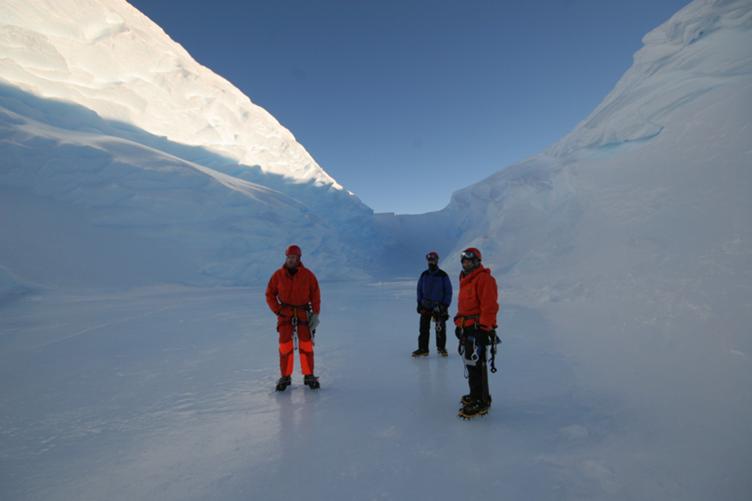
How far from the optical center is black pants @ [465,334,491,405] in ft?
11.9

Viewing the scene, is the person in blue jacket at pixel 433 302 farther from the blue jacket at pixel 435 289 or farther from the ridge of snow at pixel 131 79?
the ridge of snow at pixel 131 79

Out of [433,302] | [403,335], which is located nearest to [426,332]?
[433,302]

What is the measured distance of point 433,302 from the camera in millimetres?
6395

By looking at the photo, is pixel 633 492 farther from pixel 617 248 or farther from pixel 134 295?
pixel 134 295

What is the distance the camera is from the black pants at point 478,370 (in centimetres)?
364

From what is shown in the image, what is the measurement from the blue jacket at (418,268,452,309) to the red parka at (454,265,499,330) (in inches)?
95.9

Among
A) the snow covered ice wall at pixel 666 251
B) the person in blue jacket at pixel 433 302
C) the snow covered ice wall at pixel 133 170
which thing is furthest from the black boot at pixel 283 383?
the snow covered ice wall at pixel 133 170

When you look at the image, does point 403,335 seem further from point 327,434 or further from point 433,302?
point 327,434

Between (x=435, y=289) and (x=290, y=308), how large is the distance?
271 centimetres

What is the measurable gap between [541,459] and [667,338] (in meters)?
4.66

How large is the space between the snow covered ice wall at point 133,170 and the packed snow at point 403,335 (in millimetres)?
188

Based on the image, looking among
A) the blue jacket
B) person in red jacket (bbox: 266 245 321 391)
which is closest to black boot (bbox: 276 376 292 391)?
person in red jacket (bbox: 266 245 321 391)

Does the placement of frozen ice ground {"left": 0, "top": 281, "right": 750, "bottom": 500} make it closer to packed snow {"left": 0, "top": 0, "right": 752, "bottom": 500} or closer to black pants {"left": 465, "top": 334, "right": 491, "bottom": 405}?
packed snow {"left": 0, "top": 0, "right": 752, "bottom": 500}

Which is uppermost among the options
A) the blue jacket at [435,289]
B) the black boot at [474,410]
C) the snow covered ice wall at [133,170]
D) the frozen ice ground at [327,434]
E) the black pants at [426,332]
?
the snow covered ice wall at [133,170]
